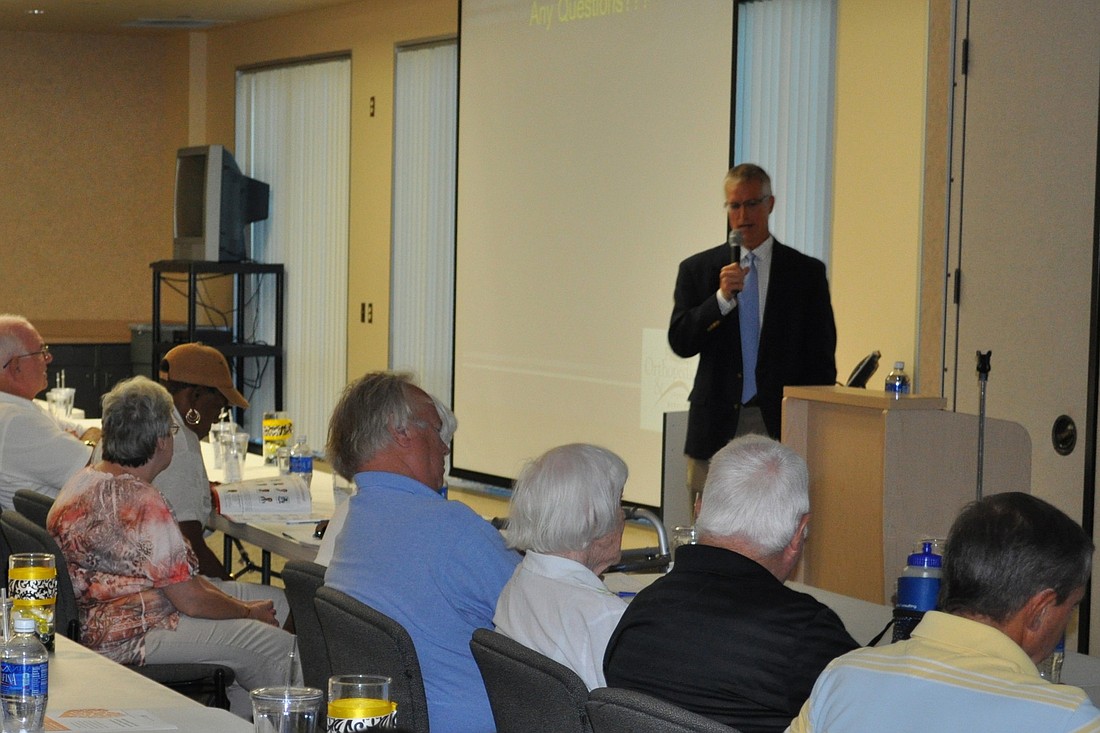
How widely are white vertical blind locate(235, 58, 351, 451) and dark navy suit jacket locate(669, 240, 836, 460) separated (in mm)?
5830

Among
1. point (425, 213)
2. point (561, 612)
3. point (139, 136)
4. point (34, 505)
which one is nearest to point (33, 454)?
point (34, 505)

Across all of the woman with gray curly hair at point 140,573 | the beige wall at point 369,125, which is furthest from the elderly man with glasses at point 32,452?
the beige wall at point 369,125

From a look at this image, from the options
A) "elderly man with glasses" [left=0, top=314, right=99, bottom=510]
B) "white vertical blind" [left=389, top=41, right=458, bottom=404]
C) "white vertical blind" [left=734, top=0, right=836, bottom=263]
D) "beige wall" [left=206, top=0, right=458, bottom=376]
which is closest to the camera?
"elderly man with glasses" [left=0, top=314, right=99, bottom=510]

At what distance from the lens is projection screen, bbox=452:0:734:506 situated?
24.7ft

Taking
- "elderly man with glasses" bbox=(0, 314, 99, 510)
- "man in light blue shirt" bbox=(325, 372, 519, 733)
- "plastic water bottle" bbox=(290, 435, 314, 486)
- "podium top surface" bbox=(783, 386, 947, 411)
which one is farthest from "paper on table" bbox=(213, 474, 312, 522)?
"podium top surface" bbox=(783, 386, 947, 411)

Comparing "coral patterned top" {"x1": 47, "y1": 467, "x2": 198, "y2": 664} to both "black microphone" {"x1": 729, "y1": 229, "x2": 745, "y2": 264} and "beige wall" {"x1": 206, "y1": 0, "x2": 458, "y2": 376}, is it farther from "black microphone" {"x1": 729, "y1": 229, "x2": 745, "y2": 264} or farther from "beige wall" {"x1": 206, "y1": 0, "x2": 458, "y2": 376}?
"beige wall" {"x1": 206, "y1": 0, "x2": 458, "y2": 376}

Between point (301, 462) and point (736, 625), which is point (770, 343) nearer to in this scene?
point (301, 462)

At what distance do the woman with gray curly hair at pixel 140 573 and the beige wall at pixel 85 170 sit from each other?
943 centimetres

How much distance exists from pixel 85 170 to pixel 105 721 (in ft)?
37.3

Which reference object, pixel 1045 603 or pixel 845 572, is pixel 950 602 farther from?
pixel 845 572

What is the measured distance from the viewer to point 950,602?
1.89 m

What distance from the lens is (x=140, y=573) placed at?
12.0 ft

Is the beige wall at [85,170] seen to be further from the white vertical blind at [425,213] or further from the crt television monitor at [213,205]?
the white vertical blind at [425,213]

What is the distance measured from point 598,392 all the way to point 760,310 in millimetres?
2912
